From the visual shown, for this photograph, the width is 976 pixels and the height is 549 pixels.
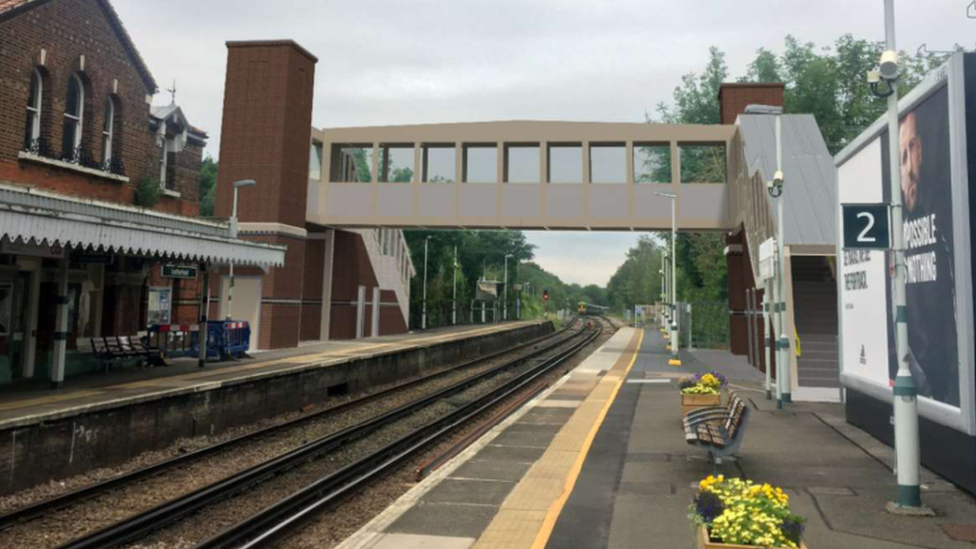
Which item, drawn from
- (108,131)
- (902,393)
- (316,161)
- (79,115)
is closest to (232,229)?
(108,131)

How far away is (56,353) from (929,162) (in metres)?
17.0

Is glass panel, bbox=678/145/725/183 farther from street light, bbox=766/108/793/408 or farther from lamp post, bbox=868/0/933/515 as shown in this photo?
lamp post, bbox=868/0/933/515

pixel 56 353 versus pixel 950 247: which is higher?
pixel 950 247

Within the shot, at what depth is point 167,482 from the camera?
1056 cm

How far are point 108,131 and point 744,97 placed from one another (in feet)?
91.1

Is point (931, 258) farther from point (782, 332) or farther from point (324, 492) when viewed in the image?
point (324, 492)

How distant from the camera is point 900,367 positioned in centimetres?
763

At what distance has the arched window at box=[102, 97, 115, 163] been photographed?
20906mm

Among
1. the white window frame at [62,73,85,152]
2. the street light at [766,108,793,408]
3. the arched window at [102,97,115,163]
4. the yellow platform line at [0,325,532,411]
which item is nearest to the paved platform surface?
the yellow platform line at [0,325,532,411]

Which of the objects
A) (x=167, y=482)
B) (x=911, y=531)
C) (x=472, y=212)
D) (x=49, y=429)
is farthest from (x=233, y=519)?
(x=472, y=212)

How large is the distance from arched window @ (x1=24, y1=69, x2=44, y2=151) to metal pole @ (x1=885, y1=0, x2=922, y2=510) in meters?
20.2

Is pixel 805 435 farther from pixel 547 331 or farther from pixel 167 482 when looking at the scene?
pixel 547 331

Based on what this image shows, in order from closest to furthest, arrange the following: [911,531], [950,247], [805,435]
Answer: [911,531]
[950,247]
[805,435]

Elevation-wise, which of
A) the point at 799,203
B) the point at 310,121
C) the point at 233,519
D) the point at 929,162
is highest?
the point at 310,121
